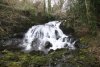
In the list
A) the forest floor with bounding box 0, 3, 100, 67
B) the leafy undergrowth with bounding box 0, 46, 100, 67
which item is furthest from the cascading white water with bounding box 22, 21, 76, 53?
the leafy undergrowth with bounding box 0, 46, 100, 67

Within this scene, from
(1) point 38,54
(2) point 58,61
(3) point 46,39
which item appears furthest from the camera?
(3) point 46,39

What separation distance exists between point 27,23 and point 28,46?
195 inches

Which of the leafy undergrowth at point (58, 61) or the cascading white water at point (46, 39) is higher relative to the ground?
the cascading white water at point (46, 39)

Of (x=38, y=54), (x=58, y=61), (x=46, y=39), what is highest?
(x=46, y=39)

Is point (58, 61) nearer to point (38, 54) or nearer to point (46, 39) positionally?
point (38, 54)

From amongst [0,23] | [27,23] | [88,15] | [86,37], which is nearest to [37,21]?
[27,23]

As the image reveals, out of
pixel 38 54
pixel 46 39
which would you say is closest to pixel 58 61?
pixel 38 54

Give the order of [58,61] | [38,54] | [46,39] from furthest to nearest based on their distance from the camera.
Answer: [46,39] < [38,54] < [58,61]

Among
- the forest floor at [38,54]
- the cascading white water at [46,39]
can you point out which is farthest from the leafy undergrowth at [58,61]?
the cascading white water at [46,39]

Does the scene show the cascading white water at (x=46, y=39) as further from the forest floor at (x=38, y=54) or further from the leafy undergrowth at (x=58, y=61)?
the leafy undergrowth at (x=58, y=61)

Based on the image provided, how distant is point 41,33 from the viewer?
19.5m

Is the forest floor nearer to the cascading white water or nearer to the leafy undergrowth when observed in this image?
the leafy undergrowth

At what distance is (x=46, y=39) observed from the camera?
18422mm

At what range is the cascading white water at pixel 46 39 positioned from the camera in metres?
16.5
